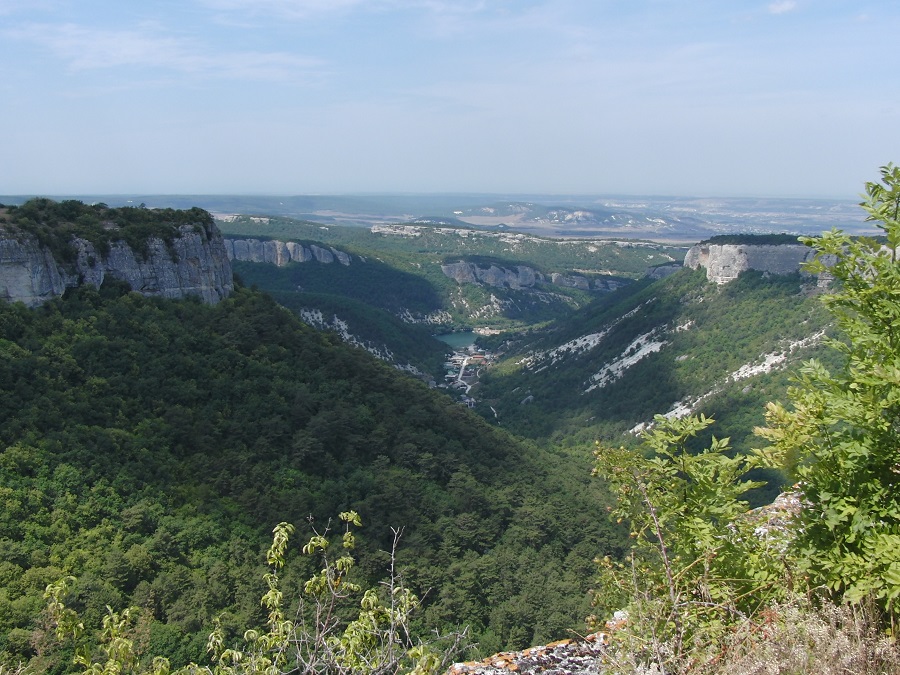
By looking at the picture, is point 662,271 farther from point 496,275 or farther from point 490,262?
point 490,262

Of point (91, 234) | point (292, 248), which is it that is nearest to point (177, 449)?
point (91, 234)

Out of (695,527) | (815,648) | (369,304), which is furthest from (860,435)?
(369,304)

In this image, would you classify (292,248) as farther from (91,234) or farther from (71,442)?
(71,442)

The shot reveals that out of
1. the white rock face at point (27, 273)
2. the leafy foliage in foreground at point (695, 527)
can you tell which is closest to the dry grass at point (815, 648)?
the leafy foliage in foreground at point (695, 527)

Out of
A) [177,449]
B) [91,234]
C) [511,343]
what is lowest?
[511,343]

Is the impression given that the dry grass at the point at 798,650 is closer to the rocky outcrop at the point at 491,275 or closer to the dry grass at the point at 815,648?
the dry grass at the point at 815,648

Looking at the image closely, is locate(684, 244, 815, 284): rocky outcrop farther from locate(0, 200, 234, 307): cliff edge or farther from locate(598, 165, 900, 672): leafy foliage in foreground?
locate(598, 165, 900, 672): leafy foliage in foreground

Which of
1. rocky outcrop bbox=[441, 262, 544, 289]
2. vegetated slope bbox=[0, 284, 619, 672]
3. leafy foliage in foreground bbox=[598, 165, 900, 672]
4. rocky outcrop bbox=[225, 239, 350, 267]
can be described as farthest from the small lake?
leafy foliage in foreground bbox=[598, 165, 900, 672]
